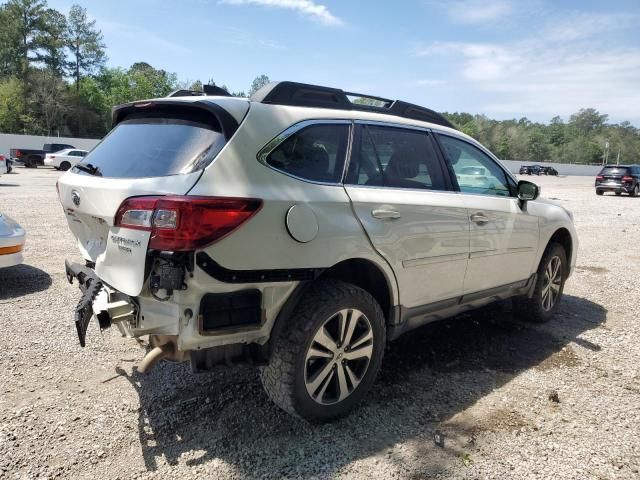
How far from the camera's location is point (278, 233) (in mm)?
2508

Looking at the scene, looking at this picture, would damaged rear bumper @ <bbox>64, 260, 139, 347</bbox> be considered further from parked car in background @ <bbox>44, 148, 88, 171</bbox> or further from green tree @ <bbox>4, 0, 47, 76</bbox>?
green tree @ <bbox>4, 0, 47, 76</bbox>

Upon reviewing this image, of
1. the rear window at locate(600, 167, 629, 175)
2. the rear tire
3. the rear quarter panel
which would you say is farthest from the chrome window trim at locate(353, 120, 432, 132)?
the rear window at locate(600, 167, 629, 175)

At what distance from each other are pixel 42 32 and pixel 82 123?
1570 cm

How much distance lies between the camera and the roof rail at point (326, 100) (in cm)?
291

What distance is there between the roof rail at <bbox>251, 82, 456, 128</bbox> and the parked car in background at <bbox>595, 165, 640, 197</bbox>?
984 inches

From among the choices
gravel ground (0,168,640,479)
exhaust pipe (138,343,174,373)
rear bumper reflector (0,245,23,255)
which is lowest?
Answer: gravel ground (0,168,640,479)

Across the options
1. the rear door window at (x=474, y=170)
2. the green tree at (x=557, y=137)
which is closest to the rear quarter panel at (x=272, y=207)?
the rear door window at (x=474, y=170)

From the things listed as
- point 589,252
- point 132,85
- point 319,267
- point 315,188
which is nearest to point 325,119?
point 315,188

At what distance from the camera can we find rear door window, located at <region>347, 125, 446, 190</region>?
3.11 m

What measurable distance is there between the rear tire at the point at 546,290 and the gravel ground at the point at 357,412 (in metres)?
0.17

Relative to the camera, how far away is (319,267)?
2689mm

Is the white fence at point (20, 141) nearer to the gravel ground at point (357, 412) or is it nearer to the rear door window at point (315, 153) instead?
the gravel ground at point (357, 412)

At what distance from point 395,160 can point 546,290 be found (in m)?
2.57

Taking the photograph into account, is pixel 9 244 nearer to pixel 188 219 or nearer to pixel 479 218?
pixel 188 219
